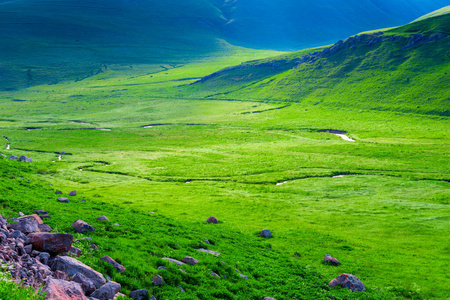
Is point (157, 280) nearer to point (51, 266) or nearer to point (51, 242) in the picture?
point (51, 266)

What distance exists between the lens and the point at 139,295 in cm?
1555

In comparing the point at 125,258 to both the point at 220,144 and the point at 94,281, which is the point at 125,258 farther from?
the point at 220,144

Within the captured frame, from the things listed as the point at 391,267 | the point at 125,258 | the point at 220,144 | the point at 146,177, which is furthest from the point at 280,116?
the point at 125,258

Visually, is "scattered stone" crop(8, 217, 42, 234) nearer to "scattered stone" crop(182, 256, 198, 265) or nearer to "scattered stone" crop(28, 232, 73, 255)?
"scattered stone" crop(28, 232, 73, 255)

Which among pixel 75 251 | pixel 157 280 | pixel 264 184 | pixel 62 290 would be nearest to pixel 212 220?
pixel 157 280

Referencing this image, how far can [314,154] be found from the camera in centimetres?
7512

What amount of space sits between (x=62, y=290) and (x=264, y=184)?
44.5 m

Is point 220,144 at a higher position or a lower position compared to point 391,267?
higher

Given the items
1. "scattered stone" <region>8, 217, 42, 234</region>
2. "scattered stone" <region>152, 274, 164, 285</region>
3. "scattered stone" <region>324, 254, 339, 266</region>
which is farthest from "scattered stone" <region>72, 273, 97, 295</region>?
"scattered stone" <region>324, 254, 339, 266</region>

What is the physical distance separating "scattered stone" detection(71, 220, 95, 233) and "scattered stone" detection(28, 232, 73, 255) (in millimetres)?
4693

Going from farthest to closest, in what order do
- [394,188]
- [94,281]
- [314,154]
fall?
[314,154], [394,188], [94,281]

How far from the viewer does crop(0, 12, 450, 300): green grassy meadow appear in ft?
72.6

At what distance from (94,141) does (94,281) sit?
83354 millimetres

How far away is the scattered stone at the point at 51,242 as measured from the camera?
15492 mm
